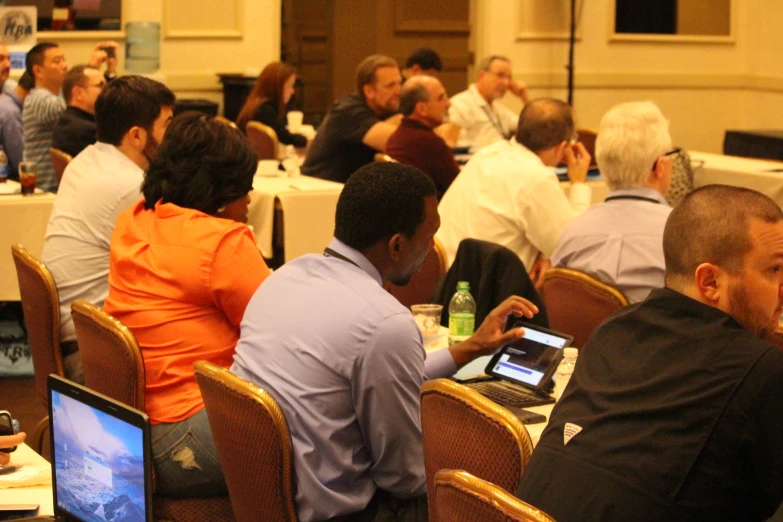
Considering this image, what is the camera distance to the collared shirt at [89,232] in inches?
149

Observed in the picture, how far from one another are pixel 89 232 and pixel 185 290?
105cm

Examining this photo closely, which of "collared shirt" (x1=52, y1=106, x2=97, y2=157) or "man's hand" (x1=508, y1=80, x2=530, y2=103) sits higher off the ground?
"man's hand" (x1=508, y1=80, x2=530, y2=103)

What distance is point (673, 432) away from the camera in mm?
1771

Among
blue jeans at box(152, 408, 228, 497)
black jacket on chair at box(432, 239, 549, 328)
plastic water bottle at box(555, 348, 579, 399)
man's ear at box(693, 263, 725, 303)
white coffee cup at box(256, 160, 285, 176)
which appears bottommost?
blue jeans at box(152, 408, 228, 497)

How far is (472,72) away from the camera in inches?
429

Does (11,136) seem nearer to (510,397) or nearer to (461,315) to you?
(461,315)

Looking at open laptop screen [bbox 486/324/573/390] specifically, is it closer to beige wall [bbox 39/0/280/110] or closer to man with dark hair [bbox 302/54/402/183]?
man with dark hair [bbox 302/54/402/183]

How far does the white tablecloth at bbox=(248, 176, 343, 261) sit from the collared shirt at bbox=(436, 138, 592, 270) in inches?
55.6

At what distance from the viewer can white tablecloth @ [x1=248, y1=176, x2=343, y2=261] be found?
5957 mm

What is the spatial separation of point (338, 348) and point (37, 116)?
4849mm

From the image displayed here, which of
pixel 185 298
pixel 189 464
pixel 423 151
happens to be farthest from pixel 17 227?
pixel 189 464

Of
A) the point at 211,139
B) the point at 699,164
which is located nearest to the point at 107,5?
the point at 699,164

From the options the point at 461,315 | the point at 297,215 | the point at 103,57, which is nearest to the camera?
the point at 461,315

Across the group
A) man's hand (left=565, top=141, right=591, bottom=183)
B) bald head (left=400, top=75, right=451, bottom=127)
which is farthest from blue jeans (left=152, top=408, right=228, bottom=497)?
bald head (left=400, top=75, right=451, bottom=127)
